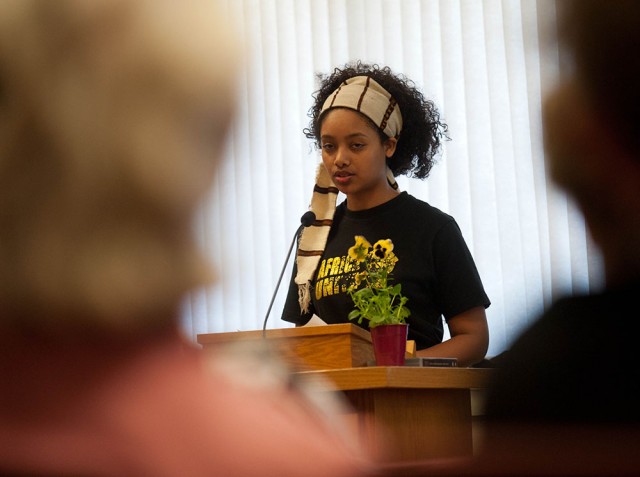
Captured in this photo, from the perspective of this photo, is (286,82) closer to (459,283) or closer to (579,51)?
(459,283)

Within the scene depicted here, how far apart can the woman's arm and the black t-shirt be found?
0.03m

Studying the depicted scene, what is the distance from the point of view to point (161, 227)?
1.32 ft

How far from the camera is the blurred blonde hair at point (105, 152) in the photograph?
401 millimetres

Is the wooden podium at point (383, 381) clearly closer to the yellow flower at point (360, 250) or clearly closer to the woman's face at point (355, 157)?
the yellow flower at point (360, 250)

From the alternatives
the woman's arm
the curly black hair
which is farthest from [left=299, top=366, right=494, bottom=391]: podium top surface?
the curly black hair

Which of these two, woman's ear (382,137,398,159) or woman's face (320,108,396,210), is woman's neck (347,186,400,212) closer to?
woman's face (320,108,396,210)

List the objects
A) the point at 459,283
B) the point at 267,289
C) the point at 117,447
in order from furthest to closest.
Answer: the point at 267,289 < the point at 459,283 < the point at 117,447

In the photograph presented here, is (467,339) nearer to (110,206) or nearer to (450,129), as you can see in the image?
(450,129)

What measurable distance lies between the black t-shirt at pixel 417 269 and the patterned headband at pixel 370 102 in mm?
260

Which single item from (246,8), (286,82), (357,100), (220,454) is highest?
(246,8)

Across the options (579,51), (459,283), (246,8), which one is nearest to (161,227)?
(579,51)

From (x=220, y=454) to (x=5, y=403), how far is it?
92mm

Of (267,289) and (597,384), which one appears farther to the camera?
(267,289)

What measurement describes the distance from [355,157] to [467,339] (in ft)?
2.03
